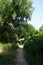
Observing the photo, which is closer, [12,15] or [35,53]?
[35,53]

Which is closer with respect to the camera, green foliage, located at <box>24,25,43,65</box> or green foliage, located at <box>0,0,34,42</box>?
green foliage, located at <box>24,25,43,65</box>

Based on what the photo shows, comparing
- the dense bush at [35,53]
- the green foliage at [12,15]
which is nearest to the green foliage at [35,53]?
the dense bush at [35,53]

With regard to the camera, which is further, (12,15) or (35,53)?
(12,15)

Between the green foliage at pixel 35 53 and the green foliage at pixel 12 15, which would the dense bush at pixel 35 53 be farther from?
the green foliage at pixel 12 15

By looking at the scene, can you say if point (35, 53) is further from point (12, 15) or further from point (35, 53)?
point (12, 15)

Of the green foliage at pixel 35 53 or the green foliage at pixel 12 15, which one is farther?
the green foliage at pixel 12 15

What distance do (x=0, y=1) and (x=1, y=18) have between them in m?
2.76

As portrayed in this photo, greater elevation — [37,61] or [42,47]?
[37,61]

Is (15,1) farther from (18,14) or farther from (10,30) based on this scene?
(10,30)

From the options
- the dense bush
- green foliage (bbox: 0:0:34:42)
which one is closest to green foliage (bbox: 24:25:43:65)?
the dense bush

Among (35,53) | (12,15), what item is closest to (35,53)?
(35,53)

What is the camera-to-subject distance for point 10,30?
30.8 m

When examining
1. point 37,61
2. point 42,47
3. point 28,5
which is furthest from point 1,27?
point 37,61

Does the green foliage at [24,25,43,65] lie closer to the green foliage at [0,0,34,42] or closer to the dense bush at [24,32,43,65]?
the dense bush at [24,32,43,65]
